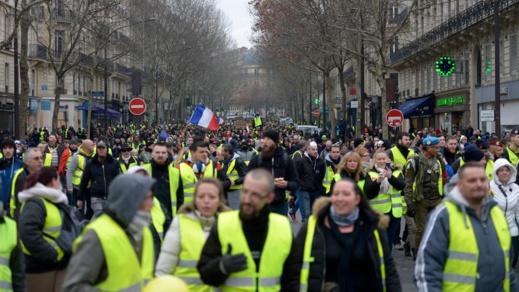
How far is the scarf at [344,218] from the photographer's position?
5.05m

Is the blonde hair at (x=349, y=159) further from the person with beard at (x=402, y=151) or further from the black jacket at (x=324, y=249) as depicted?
the black jacket at (x=324, y=249)

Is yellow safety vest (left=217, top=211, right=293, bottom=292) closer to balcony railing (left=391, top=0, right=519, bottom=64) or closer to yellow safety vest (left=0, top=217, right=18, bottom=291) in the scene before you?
yellow safety vest (left=0, top=217, right=18, bottom=291)

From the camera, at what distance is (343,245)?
5035 mm

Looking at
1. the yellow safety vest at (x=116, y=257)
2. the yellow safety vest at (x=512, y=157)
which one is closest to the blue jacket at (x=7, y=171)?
the yellow safety vest at (x=116, y=257)

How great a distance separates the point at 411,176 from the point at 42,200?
5.92 m

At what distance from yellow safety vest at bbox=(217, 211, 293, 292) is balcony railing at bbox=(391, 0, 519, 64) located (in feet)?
86.4

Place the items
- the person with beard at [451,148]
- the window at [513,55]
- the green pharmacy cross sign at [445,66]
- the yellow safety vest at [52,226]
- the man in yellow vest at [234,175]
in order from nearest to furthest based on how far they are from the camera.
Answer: the yellow safety vest at [52,226]
the man in yellow vest at [234,175]
the person with beard at [451,148]
the green pharmacy cross sign at [445,66]
the window at [513,55]

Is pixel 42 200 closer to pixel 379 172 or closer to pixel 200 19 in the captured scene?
pixel 379 172

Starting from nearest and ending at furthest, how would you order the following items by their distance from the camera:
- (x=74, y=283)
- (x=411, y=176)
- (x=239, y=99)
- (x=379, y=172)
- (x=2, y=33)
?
(x=74, y=283) → (x=379, y=172) → (x=411, y=176) → (x=2, y=33) → (x=239, y=99)

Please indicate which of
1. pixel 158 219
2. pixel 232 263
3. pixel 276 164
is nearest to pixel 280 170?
pixel 276 164

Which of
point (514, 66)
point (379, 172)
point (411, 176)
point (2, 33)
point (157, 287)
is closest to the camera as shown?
point (157, 287)

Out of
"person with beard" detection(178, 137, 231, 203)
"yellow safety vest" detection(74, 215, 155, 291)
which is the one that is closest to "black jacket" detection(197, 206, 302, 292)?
"yellow safety vest" detection(74, 215, 155, 291)

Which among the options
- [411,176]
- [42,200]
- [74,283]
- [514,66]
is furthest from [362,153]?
[514,66]

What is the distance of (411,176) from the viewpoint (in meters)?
10.9
